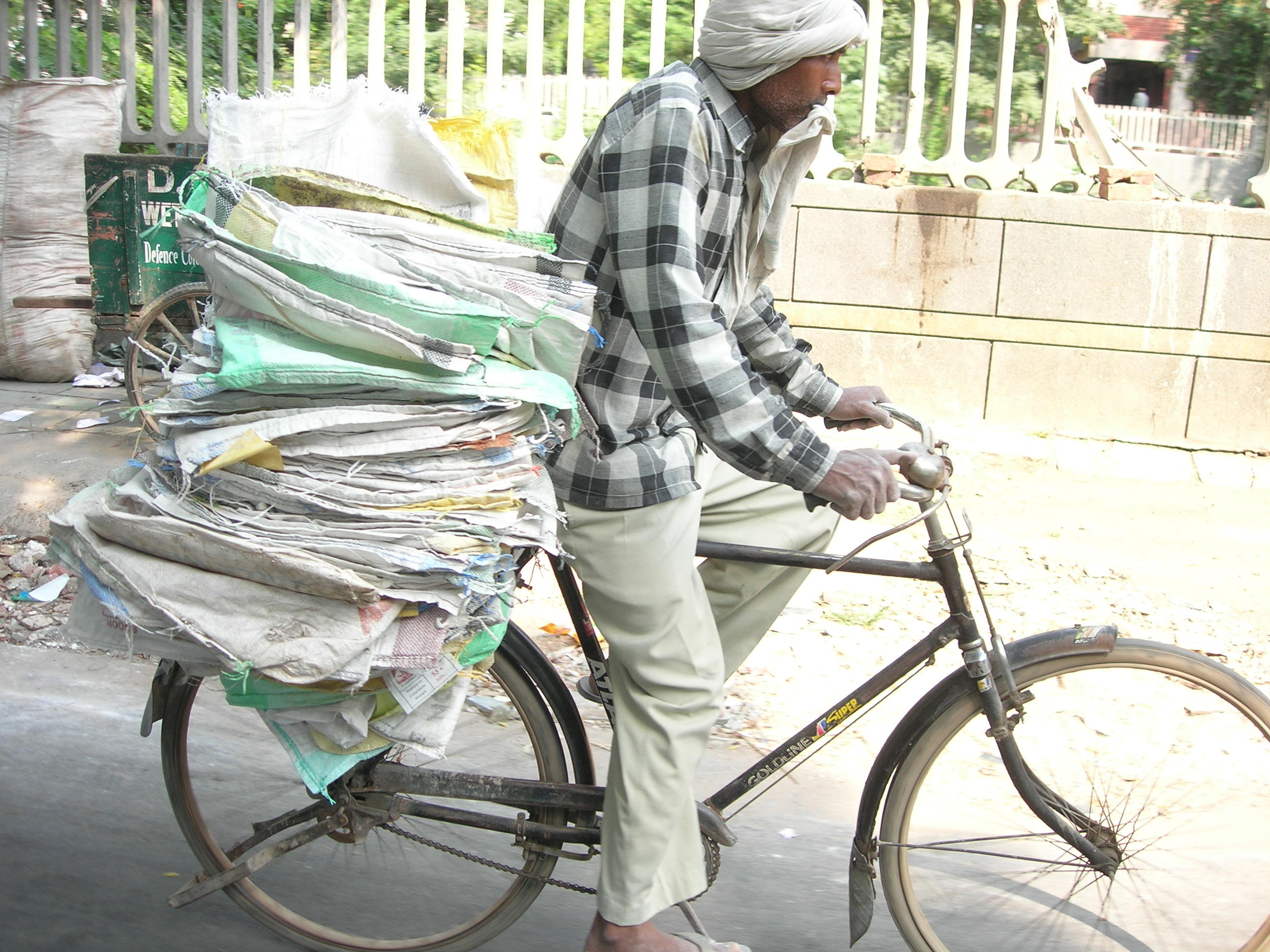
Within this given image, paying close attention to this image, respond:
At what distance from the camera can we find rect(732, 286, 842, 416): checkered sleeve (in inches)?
91.3

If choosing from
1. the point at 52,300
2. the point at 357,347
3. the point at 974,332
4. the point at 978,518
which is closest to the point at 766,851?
the point at 357,347

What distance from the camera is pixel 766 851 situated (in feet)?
9.04

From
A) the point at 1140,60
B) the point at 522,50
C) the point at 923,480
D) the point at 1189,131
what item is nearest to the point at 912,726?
the point at 923,480

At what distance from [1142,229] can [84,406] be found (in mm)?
5105

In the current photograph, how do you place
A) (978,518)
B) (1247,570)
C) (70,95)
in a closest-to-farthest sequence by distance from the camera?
1. (1247,570)
2. (978,518)
3. (70,95)

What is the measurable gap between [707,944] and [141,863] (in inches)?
52.6

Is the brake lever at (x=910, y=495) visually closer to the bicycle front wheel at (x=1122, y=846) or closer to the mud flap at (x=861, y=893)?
the bicycle front wheel at (x=1122, y=846)

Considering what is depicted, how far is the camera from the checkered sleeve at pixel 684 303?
1758mm

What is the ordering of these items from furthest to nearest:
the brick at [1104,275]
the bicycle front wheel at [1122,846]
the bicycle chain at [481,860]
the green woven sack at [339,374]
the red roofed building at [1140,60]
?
the red roofed building at [1140,60] → the brick at [1104,275] → the bicycle chain at [481,860] → the bicycle front wheel at [1122,846] → the green woven sack at [339,374]

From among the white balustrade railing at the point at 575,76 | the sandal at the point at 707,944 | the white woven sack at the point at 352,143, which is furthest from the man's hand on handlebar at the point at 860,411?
the white balustrade railing at the point at 575,76

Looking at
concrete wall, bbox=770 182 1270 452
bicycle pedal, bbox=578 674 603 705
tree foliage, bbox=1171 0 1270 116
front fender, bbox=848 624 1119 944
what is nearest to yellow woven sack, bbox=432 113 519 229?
bicycle pedal, bbox=578 674 603 705

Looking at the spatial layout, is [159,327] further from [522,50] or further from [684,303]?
[684,303]

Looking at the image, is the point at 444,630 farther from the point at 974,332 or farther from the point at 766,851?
the point at 974,332

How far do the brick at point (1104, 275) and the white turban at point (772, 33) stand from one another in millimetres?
4072
